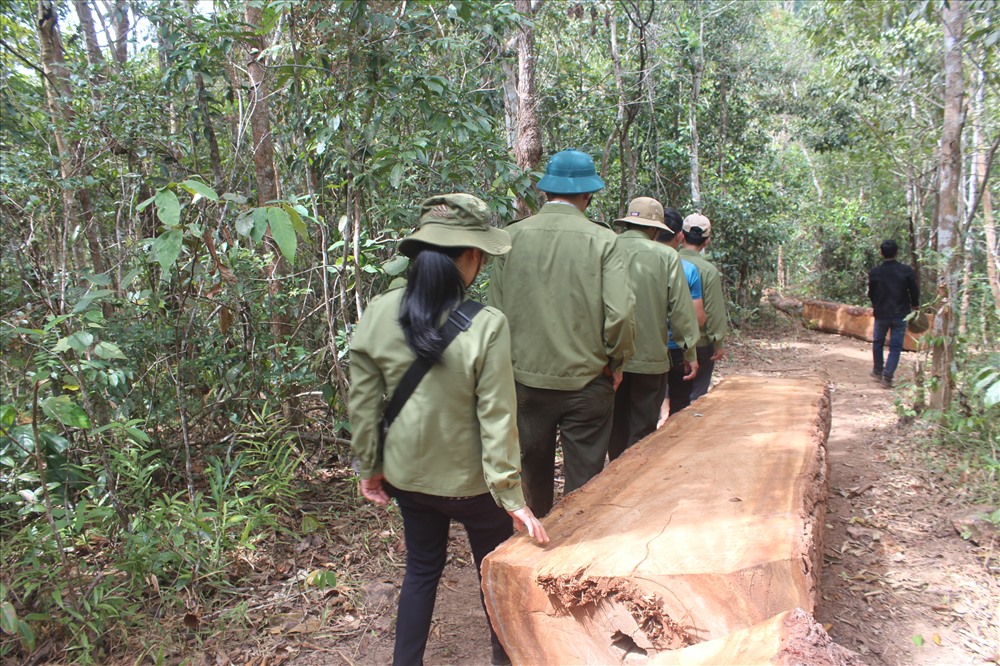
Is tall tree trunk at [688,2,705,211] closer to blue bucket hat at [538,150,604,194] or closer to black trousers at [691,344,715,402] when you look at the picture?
black trousers at [691,344,715,402]

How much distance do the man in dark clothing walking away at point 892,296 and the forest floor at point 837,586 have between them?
3.28 m

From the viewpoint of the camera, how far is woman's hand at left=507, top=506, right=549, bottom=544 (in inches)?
90.4

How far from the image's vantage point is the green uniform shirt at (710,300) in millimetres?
4902

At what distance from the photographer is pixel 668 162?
452 inches

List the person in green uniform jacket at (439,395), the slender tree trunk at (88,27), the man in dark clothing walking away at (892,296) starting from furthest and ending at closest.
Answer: the man in dark clothing walking away at (892,296)
the slender tree trunk at (88,27)
the person in green uniform jacket at (439,395)

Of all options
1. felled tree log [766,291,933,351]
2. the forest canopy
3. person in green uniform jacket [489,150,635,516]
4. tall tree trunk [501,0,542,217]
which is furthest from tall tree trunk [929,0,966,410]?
felled tree log [766,291,933,351]

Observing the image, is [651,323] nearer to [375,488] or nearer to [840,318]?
[375,488]

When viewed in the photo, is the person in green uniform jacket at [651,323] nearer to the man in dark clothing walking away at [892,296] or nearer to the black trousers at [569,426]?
the black trousers at [569,426]

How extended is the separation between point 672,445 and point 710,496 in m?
0.86

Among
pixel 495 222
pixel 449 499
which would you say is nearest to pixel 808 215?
pixel 495 222

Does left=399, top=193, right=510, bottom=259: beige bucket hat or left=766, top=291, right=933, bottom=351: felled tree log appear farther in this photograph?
left=766, top=291, right=933, bottom=351: felled tree log

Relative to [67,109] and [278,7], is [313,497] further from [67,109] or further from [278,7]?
[67,109]

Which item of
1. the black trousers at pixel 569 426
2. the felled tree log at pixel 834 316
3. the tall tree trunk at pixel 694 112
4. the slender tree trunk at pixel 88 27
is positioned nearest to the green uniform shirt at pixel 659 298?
the black trousers at pixel 569 426

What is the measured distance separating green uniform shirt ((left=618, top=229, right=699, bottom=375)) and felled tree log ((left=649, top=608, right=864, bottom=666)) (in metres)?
2.41
